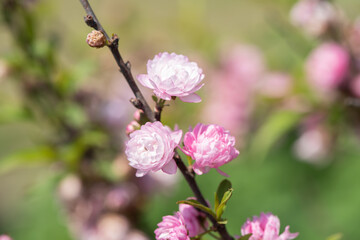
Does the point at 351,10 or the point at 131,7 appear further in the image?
the point at 131,7

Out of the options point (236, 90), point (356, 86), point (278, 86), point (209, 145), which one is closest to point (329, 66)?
point (356, 86)

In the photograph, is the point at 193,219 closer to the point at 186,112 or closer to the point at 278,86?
the point at 278,86

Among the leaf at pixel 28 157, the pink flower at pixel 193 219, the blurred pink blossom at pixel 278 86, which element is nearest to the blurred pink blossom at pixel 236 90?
the blurred pink blossom at pixel 278 86

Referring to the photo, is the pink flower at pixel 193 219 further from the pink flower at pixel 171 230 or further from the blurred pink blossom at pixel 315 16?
the blurred pink blossom at pixel 315 16

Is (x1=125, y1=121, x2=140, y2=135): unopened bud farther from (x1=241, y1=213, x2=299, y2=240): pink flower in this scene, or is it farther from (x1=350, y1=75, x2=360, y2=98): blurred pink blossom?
(x1=350, y1=75, x2=360, y2=98): blurred pink blossom

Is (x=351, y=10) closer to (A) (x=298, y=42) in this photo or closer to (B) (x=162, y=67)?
(A) (x=298, y=42)

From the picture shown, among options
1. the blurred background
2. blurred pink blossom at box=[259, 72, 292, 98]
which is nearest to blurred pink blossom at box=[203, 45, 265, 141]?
the blurred background

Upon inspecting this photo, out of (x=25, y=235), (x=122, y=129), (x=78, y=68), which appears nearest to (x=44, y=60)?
(x=78, y=68)
